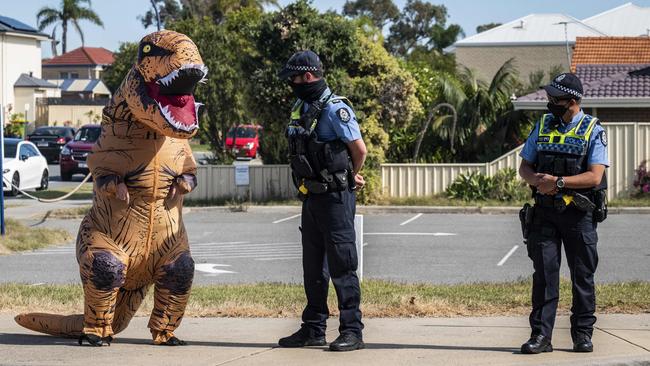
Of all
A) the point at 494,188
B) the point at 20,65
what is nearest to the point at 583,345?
the point at 494,188

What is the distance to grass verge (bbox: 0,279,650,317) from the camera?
8.91 meters

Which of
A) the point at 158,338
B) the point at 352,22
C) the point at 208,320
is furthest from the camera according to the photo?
the point at 352,22

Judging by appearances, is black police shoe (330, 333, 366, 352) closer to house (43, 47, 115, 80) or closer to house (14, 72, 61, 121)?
house (14, 72, 61, 121)

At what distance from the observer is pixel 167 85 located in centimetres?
695

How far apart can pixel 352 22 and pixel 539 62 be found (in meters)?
31.9

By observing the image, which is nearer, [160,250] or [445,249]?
[160,250]

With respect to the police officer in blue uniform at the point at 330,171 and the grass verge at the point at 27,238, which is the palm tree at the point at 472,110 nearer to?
the grass verge at the point at 27,238

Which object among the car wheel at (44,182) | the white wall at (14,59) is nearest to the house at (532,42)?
the white wall at (14,59)

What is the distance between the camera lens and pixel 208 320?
28.4 ft

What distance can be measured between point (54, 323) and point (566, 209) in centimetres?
370

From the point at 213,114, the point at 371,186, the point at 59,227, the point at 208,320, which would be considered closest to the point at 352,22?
the point at 371,186

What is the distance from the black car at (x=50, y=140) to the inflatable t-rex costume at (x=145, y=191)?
1460 inches

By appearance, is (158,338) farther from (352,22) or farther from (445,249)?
(352,22)

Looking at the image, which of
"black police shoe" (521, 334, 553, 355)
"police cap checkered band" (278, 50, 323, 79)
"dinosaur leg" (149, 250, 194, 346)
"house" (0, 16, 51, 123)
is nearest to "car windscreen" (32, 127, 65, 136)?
"house" (0, 16, 51, 123)
